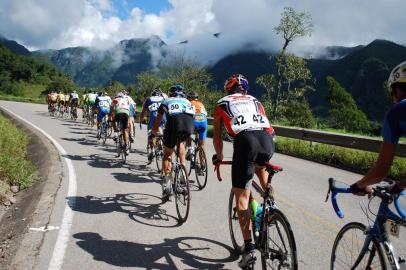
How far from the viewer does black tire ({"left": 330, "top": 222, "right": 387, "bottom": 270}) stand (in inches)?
135

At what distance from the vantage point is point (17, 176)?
30.6 ft

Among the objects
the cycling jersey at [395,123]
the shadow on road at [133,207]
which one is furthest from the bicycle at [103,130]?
the cycling jersey at [395,123]

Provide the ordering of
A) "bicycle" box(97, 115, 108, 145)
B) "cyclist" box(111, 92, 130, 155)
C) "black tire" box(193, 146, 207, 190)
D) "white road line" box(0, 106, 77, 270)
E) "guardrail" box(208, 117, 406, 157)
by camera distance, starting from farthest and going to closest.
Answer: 1. "bicycle" box(97, 115, 108, 145)
2. "cyclist" box(111, 92, 130, 155)
3. "guardrail" box(208, 117, 406, 157)
4. "black tire" box(193, 146, 207, 190)
5. "white road line" box(0, 106, 77, 270)

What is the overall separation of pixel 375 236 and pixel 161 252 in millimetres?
2867

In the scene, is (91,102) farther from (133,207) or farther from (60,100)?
(133,207)

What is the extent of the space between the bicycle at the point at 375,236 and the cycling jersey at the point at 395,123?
0.48 metres

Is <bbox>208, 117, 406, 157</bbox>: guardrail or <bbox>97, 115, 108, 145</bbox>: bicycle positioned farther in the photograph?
<bbox>97, 115, 108, 145</bbox>: bicycle

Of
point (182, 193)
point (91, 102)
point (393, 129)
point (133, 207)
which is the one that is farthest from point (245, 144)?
point (91, 102)

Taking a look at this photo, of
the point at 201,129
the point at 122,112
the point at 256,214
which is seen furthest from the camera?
the point at 122,112

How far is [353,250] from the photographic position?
381 centimetres

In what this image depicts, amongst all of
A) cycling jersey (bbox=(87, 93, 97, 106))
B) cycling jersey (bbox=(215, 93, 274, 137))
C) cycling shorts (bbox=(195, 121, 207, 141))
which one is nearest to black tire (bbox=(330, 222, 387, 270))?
cycling jersey (bbox=(215, 93, 274, 137))

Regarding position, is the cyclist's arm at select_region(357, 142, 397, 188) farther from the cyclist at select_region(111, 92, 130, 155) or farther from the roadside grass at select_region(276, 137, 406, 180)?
the cyclist at select_region(111, 92, 130, 155)

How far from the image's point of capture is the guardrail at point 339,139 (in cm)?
1201

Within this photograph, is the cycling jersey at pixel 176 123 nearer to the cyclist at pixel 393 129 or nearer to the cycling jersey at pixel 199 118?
the cycling jersey at pixel 199 118
